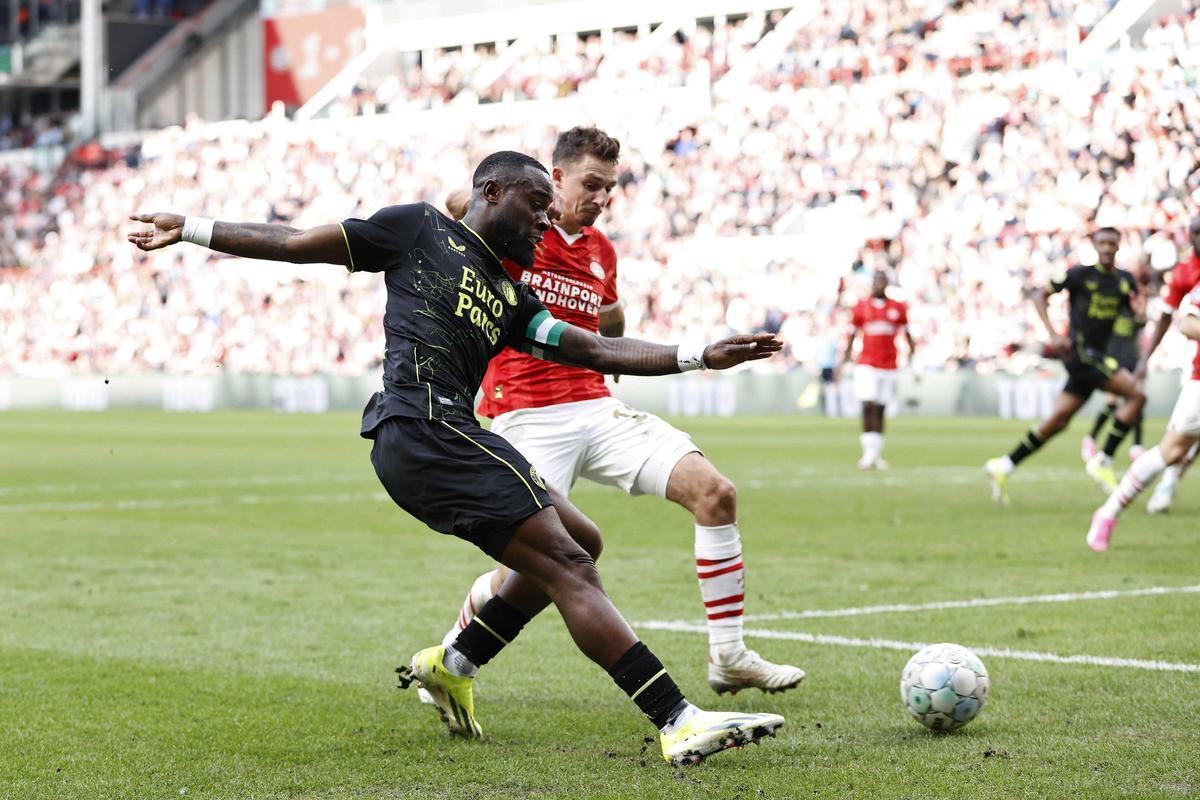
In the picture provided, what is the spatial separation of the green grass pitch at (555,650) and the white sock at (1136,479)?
338mm

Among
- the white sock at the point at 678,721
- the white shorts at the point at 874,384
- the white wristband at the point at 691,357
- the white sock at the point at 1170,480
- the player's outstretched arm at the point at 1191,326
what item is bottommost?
the white sock at the point at 1170,480

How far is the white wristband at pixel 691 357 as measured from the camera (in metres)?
4.93

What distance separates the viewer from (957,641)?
7.11 meters

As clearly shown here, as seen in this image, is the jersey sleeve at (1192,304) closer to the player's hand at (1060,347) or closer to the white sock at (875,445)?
the player's hand at (1060,347)

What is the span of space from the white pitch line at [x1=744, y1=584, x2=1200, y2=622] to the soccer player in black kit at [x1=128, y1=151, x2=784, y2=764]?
3.06 m

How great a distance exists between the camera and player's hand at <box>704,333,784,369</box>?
480cm

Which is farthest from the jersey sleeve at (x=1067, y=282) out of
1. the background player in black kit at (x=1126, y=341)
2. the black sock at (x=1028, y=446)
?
the black sock at (x=1028, y=446)

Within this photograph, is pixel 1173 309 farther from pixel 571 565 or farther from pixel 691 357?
pixel 571 565

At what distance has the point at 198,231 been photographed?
4.91m

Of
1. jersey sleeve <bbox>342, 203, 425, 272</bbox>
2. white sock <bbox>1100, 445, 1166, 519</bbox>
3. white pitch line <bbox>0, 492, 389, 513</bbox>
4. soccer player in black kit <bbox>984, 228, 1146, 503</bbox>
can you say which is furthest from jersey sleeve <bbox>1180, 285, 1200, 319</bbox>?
white pitch line <bbox>0, 492, 389, 513</bbox>

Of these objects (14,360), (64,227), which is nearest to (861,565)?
(14,360)

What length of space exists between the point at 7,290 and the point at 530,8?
667 inches

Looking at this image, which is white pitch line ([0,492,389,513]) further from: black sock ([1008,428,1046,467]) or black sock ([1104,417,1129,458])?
black sock ([1104,417,1129,458])

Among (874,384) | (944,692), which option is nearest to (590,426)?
(944,692)
